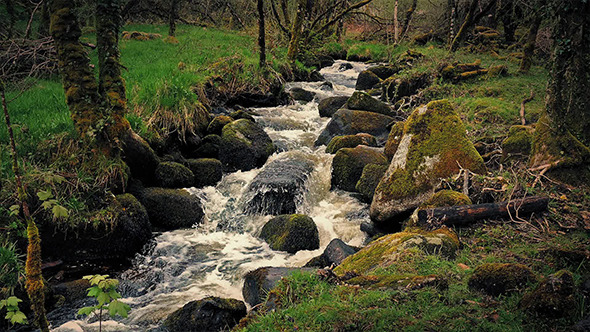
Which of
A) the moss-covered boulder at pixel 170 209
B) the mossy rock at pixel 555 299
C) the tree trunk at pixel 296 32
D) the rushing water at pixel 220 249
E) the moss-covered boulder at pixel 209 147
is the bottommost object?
the rushing water at pixel 220 249

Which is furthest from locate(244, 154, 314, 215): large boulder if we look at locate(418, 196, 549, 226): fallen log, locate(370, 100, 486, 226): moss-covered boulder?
locate(418, 196, 549, 226): fallen log

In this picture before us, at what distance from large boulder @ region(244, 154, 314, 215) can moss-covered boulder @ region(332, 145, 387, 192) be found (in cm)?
72

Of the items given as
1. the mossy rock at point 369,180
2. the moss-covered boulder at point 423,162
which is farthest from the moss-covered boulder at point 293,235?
the mossy rock at point 369,180

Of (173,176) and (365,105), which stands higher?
(365,105)

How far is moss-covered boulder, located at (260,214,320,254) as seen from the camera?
641 centimetres

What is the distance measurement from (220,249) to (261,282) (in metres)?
2.05

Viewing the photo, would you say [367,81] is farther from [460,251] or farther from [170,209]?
[460,251]

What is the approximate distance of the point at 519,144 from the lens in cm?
671

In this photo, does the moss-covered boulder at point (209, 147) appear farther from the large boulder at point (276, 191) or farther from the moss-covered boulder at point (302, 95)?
the moss-covered boulder at point (302, 95)

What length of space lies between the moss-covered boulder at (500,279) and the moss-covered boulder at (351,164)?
4.97 m

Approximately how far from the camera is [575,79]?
5.70m

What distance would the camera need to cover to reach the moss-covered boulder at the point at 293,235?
641 cm

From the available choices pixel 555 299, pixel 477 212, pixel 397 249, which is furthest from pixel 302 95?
pixel 555 299

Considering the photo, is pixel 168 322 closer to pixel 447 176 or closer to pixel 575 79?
pixel 447 176
